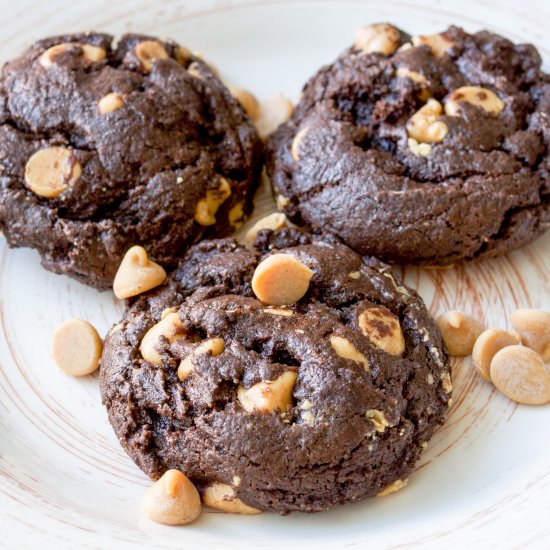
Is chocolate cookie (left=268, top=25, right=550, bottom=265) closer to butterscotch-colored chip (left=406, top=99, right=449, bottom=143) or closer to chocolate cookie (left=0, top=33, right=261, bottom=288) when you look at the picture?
butterscotch-colored chip (left=406, top=99, right=449, bottom=143)

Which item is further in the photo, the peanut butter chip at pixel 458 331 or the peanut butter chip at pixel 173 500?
the peanut butter chip at pixel 458 331

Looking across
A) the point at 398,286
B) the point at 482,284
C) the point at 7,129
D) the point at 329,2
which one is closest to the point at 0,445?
the point at 7,129

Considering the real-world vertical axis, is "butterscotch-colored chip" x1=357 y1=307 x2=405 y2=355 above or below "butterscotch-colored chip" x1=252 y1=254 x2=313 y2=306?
below

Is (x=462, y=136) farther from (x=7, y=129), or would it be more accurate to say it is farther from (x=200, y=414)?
(x=7, y=129)

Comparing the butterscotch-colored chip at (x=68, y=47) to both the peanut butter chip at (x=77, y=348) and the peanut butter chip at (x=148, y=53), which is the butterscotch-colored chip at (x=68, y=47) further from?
the peanut butter chip at (x=77, y=348)

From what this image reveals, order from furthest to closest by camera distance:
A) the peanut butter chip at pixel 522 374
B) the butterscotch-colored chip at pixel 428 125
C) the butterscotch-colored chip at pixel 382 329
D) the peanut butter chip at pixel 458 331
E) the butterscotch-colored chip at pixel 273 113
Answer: the butterscotch-colored chip at pixel 273 113 < the butterscotch-colored chip at pixel 428 125 < the peanut butter chip at pixel 458 331 < the peanut butter chip at pixel 522 374 < the butterscotch-colored chip at pixel 382 329

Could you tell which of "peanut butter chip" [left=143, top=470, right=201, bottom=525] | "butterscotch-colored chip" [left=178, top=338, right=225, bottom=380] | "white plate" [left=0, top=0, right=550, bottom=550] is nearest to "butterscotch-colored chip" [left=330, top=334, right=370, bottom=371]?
"butterscotch-colored chip" [left=178, top=338, right=225, bottom=380]

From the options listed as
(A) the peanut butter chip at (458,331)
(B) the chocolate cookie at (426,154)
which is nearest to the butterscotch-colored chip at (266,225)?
(B) the chocolate cookie at (426,154)
